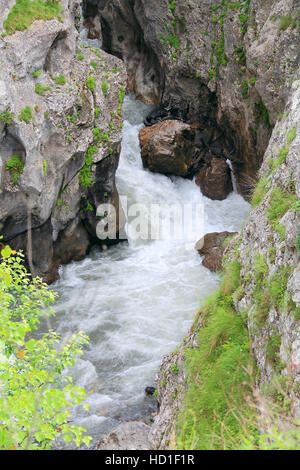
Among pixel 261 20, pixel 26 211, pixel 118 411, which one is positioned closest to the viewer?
pixel 118 411

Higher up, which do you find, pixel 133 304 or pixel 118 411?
pixel 133 304

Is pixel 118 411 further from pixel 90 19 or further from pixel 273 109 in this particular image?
pixel 90 19

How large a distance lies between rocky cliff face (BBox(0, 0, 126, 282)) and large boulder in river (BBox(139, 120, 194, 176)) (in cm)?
447

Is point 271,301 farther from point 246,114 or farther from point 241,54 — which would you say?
point 241,54

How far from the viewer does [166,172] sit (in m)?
22.1

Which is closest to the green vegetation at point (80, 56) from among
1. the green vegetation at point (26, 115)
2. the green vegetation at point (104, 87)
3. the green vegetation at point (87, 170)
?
the green vegetation at point (104, 87)

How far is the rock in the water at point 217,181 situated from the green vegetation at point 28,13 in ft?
36.5

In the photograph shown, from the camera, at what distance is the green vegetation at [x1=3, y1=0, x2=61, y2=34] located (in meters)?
12.9

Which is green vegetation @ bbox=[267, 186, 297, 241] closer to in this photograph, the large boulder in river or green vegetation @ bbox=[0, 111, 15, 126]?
green vegetation @ bbox=[0, 111, 15, 126]

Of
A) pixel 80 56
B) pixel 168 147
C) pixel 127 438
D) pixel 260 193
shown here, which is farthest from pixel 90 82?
pixel 127 438

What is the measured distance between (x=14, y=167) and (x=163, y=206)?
9667 mm
